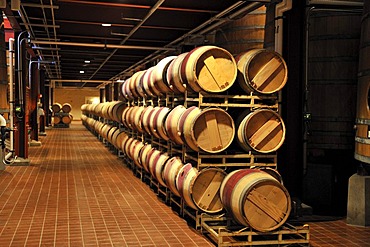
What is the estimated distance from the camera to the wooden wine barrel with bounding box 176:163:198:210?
6.05 metres

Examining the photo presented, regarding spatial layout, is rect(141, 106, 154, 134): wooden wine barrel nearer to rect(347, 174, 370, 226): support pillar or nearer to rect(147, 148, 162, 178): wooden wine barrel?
rect(147, 148, 162, 178): wooden wine barrel

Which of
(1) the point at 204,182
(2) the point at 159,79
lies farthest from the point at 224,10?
(1) the point at 204,182

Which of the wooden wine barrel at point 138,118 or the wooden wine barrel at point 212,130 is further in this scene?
the wooden wine barrel at point 138,118

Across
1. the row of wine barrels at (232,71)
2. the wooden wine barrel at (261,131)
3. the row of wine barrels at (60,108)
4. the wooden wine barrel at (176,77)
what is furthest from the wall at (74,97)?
the wooden wine barrel at (261,131)

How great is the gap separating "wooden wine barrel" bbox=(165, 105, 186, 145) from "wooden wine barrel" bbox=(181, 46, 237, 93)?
2.62 ft

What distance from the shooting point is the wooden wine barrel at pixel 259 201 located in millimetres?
5254

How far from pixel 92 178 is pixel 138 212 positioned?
3611 millimetres

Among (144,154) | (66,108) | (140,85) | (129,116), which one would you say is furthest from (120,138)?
(66,108)

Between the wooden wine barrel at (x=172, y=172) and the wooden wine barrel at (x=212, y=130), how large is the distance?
99cm

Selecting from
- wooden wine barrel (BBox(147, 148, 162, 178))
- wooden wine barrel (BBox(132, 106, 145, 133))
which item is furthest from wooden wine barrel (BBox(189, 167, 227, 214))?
wooden wine barrel (BBox(132, 106, 145, 133))

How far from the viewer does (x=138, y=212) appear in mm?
7215

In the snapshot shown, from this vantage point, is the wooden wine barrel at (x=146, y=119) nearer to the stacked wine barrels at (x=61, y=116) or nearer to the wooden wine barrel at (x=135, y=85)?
the wooden wine barrel at (x=135, y=85)

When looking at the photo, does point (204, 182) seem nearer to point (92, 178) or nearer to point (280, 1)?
point (280, 1)

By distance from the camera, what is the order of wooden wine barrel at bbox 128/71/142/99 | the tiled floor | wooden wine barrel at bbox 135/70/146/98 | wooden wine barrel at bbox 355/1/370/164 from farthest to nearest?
wooden wine barrel at bbox 128/71/142/99, wooden wine barrel at bbox 135/70/146/98, wooden wine barrel at bbox 355/1/370/164, the tiled floor
